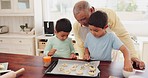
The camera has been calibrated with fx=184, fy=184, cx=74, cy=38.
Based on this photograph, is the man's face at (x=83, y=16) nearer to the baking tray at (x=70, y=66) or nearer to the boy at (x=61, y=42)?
the boy at (x=61, y=42)

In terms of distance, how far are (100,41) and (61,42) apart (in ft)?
1.46

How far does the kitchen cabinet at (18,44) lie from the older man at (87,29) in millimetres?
1601

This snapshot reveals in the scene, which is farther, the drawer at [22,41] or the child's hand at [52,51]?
the drawer at [22,41]

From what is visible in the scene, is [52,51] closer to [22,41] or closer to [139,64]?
[139,64]

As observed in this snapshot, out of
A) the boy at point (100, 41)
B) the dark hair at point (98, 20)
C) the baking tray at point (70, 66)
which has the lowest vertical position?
the baking tray at point (70, 66)

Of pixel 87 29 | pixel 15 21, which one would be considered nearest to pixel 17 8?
pixel 15 21

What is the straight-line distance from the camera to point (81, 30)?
185cm

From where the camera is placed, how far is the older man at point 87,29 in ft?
5.16

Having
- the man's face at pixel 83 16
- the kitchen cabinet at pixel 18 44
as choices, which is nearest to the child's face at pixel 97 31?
the man's face at pixel 83 16

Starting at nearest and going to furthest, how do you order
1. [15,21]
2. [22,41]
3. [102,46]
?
[102,46], [22,41], [15,21]

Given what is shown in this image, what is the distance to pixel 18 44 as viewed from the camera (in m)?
3.33

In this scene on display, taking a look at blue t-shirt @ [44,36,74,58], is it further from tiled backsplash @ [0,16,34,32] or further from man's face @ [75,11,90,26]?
tiled backsplash @ [0,16,34,32]

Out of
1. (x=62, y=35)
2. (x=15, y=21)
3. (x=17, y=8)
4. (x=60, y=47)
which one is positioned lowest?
(x=60, y=47)

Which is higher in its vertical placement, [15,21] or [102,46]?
[15,21]
